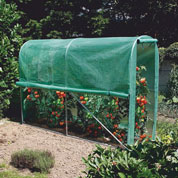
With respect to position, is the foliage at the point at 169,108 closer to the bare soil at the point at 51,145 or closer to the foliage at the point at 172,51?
the foliage at the point at 172,51

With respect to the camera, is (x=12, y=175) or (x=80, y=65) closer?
(x=12, y=175)

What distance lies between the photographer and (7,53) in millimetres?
7473

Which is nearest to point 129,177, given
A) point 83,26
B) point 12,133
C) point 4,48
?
point 12,133

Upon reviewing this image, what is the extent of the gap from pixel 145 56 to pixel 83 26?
22.2 ft

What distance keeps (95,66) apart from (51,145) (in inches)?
75.7

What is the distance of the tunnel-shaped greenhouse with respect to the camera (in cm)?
521

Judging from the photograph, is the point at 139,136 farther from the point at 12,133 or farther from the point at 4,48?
the point at 4,48

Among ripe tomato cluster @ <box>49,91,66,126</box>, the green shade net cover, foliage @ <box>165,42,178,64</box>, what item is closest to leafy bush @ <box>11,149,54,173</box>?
the green shade net cover

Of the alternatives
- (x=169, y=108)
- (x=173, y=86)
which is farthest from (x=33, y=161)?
(x=173, y=86)

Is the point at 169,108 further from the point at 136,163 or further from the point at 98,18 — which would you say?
the point at 136,163

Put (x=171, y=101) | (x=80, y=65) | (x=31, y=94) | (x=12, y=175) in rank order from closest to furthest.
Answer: (x=12, y=175) → (x=80, y=65) → (x=31, y=94) → (x=171, y=101)

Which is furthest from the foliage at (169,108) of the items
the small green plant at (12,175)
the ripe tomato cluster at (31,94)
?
the small green plant at (12,175)

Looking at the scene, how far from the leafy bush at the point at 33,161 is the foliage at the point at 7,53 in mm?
3238

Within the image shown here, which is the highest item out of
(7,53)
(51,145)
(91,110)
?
(7,53)
